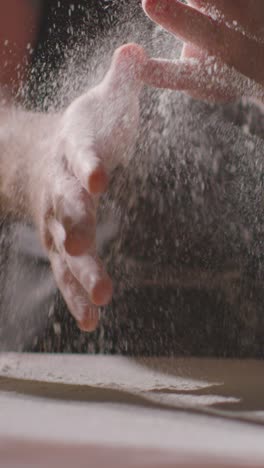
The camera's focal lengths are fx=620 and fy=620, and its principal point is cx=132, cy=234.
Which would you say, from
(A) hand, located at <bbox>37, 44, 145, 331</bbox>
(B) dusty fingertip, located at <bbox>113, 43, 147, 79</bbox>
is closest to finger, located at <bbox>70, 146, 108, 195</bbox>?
(A) hand, located at <bbox>37, 44, 145, 331</bbox>

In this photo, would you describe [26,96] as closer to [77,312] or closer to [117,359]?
[117,359]

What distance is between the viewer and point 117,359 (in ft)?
2.53

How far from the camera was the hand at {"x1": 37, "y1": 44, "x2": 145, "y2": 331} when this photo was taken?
465mm

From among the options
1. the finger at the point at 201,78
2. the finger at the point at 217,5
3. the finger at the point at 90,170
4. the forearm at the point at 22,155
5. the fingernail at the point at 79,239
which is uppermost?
the finger at the point at 217,5

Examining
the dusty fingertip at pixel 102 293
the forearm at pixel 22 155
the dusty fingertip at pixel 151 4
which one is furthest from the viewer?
the forearm at pixel 22 155

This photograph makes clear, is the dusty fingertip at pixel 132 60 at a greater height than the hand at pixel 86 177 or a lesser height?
greater

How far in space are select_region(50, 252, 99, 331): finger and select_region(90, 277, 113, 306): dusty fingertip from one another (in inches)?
1.9

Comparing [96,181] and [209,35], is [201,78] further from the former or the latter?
[96,181]

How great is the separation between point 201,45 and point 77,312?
32cm

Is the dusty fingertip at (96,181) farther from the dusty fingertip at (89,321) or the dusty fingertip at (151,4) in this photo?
the dusty fingertip at (151,4)

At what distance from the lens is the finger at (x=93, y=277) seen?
44 cm

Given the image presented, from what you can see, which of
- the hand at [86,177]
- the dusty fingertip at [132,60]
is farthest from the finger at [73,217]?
the dusty fingertip at [132,60]

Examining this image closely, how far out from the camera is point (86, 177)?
1.50 ft

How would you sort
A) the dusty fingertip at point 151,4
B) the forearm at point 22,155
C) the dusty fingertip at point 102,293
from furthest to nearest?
the forearm at point 22,155, the dusty fingertip at point 151,4, the dusty fingertip at point 102,293
